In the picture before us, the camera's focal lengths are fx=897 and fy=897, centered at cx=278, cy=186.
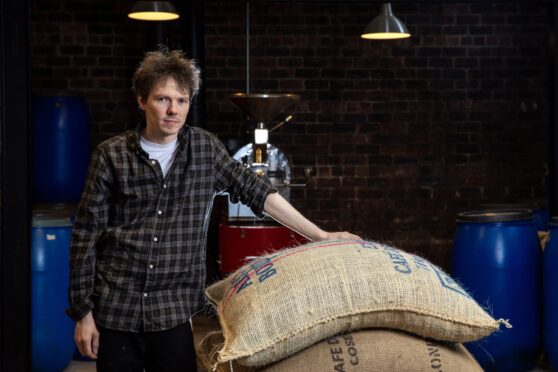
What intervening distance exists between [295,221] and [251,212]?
3575 mm

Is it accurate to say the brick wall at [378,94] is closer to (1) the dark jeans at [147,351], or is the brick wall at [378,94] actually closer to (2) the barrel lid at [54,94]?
(2) the barrel lid at [54,94]

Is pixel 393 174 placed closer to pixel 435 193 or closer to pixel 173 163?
pixel 435 193

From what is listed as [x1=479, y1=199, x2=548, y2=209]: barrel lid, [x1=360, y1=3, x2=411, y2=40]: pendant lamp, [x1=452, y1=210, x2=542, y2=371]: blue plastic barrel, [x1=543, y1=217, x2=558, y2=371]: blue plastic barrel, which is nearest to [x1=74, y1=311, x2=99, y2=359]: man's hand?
[x1=452, y1=210, x2=542, y2=371]: blue plastic barrel

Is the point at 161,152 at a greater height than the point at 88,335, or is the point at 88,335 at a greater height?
the point at 161,152

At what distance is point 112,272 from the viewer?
250 centimetres

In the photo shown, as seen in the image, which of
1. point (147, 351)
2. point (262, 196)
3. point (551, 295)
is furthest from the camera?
point (551, 295)

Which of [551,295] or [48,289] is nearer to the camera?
[551,295]

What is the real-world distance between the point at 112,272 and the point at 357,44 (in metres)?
5.38

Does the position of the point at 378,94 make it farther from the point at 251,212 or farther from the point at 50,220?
the point at 50,220

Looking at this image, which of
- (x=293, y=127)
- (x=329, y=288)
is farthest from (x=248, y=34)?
(x=329, y=288)

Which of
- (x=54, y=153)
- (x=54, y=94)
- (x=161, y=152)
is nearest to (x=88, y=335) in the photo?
(x=161, y=152)

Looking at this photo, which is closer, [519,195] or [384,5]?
[384,5]

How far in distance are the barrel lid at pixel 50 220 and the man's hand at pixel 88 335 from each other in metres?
2.47

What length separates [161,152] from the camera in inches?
99.2
